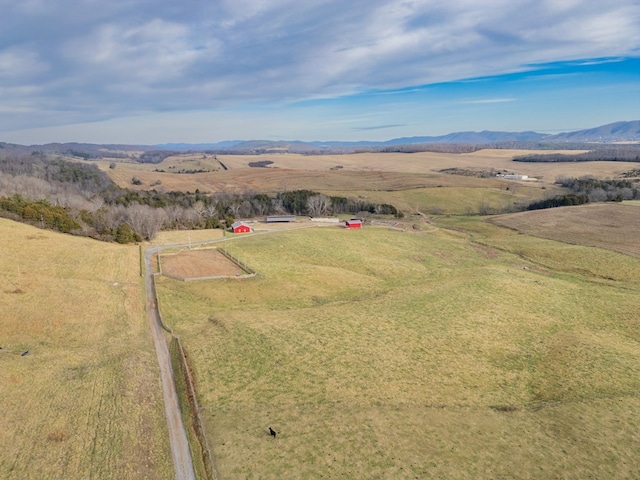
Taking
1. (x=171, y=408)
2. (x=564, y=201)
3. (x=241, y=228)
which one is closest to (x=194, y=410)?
(x=171, y=408)

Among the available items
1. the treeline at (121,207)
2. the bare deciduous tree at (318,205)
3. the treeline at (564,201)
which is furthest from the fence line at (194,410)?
the treeline at (564,201)

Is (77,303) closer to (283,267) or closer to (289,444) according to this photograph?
(283,267)

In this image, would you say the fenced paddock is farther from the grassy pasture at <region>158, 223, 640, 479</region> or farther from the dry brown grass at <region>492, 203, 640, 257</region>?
the dry brown grass at <region>492, 203, 640, 257</region>

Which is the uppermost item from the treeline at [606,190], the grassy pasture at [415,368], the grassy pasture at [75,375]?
the treeline at [606,190]

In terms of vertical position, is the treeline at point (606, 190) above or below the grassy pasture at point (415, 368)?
above

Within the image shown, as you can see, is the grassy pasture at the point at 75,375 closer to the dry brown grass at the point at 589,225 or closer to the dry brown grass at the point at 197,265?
the dry brown grass at the point at 197,265

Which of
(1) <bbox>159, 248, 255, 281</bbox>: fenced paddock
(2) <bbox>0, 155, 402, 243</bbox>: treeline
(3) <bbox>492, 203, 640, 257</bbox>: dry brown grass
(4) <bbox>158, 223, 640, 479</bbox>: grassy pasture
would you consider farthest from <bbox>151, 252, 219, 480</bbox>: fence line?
(3) <bbox>492, 203, 640, 257</bbox>: dry brown grass

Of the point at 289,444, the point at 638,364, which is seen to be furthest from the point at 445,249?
the point at 289,444
